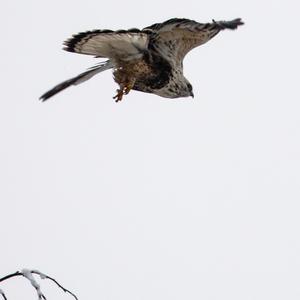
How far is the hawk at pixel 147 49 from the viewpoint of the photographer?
5367 millimetres

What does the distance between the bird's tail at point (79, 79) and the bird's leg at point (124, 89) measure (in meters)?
0.21

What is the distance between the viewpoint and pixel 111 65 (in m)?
5.44

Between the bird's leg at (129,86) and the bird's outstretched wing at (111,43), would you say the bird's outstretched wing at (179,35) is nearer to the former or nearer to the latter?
the bird's outstretched wing at (111,43)

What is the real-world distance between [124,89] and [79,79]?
3.12ft

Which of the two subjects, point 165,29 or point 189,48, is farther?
point 189,48

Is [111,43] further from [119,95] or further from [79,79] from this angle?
[79,79]

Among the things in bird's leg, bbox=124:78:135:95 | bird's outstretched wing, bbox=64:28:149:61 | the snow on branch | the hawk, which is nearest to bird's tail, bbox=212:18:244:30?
the hawk

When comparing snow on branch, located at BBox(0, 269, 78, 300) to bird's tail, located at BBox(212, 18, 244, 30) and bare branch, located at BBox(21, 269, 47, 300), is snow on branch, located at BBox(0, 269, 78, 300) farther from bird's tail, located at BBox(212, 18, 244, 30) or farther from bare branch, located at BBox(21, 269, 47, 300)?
bird's tail, located at BBox(212, 18, 244, 30)

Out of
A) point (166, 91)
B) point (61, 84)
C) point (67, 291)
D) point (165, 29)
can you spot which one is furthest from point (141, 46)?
point (67, 291)

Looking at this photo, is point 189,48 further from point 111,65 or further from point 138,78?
point 111,65

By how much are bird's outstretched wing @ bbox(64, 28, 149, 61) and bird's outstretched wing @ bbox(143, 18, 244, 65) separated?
0.18 meters

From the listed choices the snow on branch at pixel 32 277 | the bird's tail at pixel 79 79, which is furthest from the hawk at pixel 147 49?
the snow on branch at pixel 32 277

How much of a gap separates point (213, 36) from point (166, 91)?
647 mm

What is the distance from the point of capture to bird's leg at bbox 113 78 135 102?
543 cm
